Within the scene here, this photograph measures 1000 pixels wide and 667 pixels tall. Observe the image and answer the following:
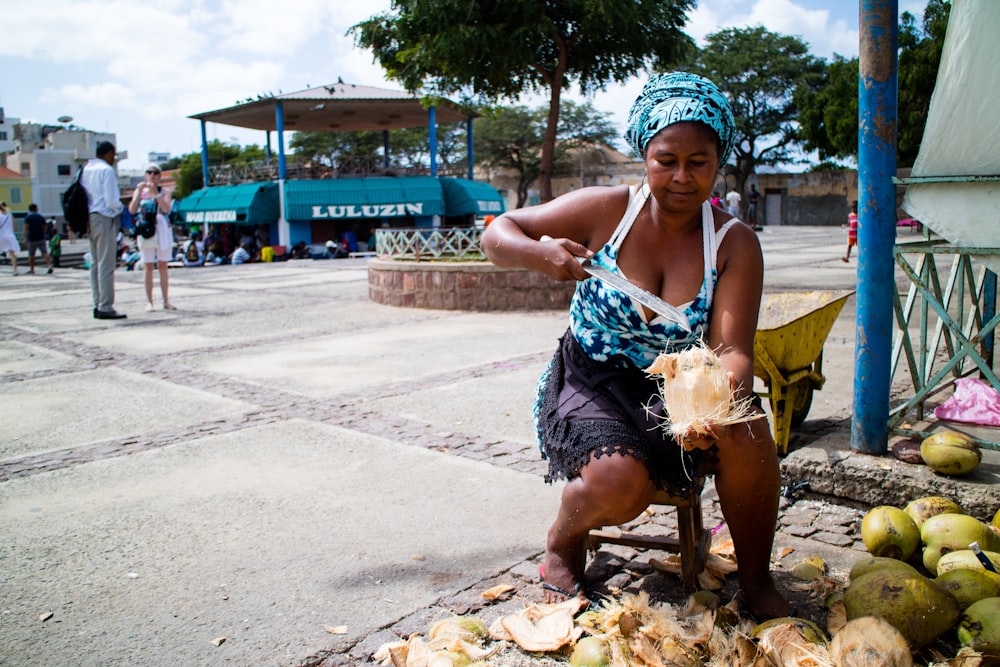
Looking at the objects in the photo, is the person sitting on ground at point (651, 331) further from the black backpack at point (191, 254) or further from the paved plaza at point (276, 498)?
the black backpack at point (191, 254)

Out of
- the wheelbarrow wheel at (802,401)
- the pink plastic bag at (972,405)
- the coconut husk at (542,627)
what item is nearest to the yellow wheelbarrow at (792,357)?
→ the wheelbarrow wheel at (802,401)

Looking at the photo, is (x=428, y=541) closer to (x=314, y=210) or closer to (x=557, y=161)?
(x=314, y=210)

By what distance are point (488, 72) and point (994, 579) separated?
11952mm

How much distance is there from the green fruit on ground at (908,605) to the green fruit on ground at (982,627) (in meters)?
0.04

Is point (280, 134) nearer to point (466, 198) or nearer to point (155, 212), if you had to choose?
point (466, 198)

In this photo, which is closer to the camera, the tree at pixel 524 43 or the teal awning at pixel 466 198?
the tree at pixel 524 43

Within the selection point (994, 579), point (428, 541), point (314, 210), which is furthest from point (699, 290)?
point (314, 210)

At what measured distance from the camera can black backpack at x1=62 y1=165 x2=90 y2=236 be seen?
9.59 meters

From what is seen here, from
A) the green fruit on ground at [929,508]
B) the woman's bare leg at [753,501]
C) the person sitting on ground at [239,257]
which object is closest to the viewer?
the woman's bare leg at [753,501]

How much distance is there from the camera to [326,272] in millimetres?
19984

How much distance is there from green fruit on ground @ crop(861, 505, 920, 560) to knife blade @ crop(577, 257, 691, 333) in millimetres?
1140

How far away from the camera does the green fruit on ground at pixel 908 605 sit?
2221 mm

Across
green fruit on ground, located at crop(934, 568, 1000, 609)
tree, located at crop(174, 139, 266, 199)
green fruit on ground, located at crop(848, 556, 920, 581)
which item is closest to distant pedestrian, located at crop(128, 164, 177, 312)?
green fruit on ground, located at crop(848, 556, 920, 581)

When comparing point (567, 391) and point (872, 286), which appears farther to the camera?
point (872, 286)
